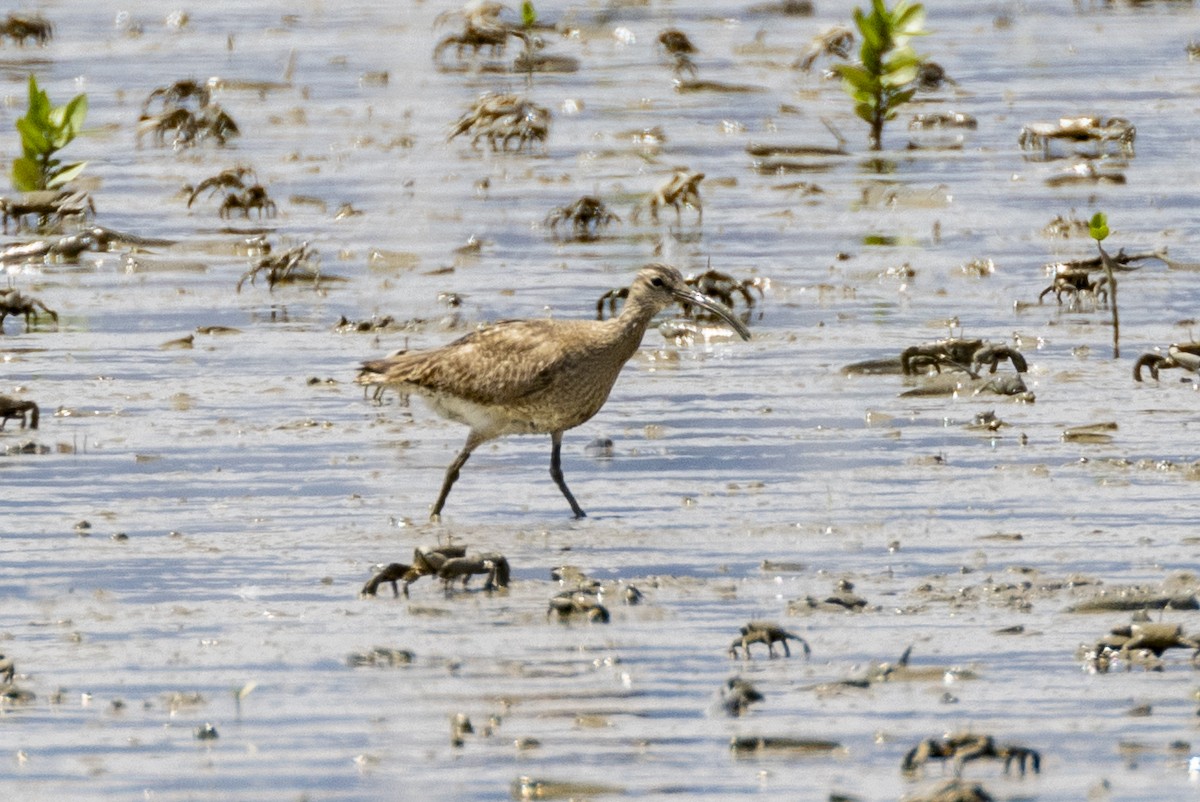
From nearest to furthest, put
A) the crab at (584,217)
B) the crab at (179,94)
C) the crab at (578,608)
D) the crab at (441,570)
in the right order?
the crab at (578,608) → the crab at (441,570) → the crab at (584,217) → the crab at (179,94)

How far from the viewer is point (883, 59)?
2158cm

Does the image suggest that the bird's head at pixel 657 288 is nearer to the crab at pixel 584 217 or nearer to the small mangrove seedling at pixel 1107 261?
the small mangrove seedling at pixel 1107 261

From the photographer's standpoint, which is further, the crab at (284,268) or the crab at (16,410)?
the crab at (284,268)

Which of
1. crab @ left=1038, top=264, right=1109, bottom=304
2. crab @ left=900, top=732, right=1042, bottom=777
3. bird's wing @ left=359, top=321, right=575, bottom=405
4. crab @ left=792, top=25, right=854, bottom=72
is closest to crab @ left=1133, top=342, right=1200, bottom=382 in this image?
crab @ left=1038, top=264, right=1109, bottom=304

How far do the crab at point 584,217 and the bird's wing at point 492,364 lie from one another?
21.3 feet

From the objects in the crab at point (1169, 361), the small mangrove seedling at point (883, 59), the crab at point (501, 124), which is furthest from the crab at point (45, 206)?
the crab at point (1169, 361)

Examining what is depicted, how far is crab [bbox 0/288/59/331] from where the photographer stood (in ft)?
50.5

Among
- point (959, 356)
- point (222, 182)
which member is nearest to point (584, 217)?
point (222, 182)

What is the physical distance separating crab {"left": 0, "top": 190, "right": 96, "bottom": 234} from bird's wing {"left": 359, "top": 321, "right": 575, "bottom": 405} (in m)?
7.37

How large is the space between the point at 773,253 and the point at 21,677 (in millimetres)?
9956

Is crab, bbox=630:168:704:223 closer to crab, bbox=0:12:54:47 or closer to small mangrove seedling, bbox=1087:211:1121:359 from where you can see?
small mangrove seedling, bbox=1087:211:1121:359

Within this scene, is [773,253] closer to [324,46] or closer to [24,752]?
[24,752]

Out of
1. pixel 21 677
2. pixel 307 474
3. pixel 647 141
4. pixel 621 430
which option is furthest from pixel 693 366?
pixel 647 141

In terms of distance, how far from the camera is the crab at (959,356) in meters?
13.7
